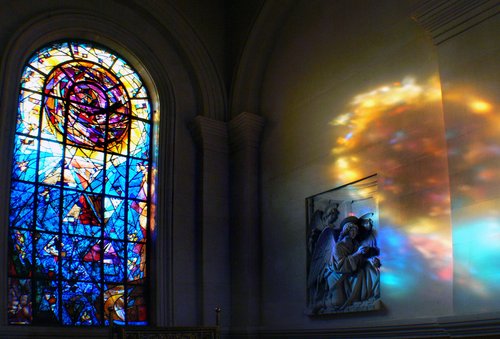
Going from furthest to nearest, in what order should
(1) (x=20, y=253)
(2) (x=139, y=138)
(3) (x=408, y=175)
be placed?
(2) (x=139, y=138) → (1) (x=20, y=253) → (3) (x=408, y=175)

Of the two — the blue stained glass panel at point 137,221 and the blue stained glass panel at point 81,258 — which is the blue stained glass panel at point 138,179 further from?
the blue stained glass panel at point 81,258

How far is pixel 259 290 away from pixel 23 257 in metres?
3.26

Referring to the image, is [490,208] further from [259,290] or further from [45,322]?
[45,322]

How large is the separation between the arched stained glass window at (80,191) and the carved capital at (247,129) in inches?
52.6

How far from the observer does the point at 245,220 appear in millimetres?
9836

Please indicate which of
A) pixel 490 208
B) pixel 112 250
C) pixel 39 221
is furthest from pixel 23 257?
pixel 490 208

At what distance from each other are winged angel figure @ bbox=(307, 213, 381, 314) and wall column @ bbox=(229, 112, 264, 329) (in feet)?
4.43

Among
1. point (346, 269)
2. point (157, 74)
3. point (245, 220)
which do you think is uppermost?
point (157, 74)

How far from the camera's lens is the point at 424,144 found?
7223 millimetres

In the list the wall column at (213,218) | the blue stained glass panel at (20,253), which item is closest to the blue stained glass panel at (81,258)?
the blue stained glass panel at (20,253)

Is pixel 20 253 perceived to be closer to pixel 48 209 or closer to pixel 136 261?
pixel 48 209

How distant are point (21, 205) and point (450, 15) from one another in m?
5.73

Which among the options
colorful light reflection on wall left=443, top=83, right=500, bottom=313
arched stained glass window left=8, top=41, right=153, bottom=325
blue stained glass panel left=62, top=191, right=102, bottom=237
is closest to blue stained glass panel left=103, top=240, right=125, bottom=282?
arched stained glass window left=8, top=41, right=153, bottom=325

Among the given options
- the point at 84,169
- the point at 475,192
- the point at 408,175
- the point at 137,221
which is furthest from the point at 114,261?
the point at 475,192
